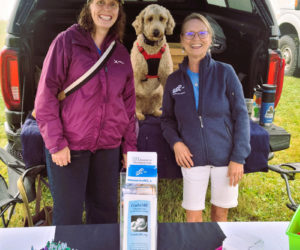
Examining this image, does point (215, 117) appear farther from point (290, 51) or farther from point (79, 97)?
point (290, 51)

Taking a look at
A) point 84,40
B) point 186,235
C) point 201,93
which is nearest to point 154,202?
point 186,235

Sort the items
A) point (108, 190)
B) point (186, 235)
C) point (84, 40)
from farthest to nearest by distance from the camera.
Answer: point (108, 190) < point (84, 40) < point (186, 235)

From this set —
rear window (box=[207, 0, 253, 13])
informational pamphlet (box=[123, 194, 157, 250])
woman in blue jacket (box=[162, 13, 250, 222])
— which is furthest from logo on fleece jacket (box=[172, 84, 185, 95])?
rear window (box=[207, 0, 253, 13])

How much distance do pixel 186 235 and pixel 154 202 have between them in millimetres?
378

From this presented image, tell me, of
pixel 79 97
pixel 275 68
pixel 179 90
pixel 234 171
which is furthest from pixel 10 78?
pixel 275 68

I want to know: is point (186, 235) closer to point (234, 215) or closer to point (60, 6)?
point (234, 215)

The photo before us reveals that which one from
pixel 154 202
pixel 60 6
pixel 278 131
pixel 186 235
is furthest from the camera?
pixel 60 6

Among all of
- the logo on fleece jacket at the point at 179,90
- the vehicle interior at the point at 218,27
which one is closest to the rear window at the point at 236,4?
the vehicle interior at the point at 218,27

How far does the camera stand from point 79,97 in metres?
1.62

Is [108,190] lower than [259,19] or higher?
lower

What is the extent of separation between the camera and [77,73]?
162cm

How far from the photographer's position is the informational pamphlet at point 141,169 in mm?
899

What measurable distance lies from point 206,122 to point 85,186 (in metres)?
0.75

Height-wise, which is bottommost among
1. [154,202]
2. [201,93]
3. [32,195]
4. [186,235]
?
[32,195]
